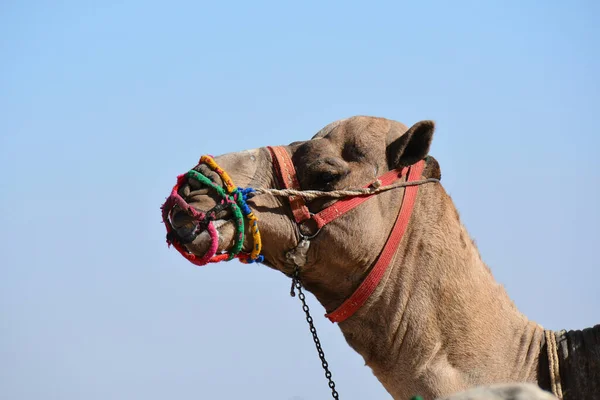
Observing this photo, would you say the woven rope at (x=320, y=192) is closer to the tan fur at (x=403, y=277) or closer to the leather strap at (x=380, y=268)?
the tan fur at (x=403, y=277)

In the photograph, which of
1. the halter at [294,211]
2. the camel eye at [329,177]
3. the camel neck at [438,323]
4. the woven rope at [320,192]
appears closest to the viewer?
the halter at [294,211]

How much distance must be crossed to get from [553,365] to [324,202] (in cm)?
208

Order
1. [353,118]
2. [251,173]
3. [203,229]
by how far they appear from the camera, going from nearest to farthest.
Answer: [203,229] < [251,173] < [353,118]

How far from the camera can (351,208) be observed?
6684 mm

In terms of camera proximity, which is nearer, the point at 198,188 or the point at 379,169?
the point at 198,188

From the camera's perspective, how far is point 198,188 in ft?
21.2

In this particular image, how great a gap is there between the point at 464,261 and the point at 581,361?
3.62 ft

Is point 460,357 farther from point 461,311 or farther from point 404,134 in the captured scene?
point 404,134

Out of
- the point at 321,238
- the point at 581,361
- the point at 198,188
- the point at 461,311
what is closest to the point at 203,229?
the point at 198,188

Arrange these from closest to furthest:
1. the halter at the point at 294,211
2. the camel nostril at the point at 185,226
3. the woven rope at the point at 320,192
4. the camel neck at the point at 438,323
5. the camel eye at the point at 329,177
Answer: the camel nostril at the point at 185,226, the halter at the point at 294,211, the camel neck at the point at 438,323, the woven rope at the point at 320,192, the camel eye at the point at 329,177

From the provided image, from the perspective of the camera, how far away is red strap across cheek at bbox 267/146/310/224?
6.66 meters

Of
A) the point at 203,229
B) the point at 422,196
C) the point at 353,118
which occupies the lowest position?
the point at 203,229

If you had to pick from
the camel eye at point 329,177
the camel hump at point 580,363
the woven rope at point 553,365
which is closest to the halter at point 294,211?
the camel eye at point 329,177

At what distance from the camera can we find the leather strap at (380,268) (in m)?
6.67
